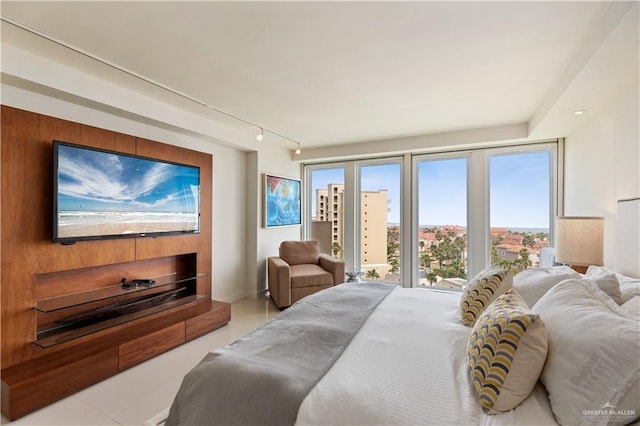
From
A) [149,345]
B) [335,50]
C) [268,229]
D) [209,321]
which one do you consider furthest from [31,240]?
[268,229]

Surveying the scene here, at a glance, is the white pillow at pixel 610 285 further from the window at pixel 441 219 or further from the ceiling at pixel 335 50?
the window at pixel 441 219

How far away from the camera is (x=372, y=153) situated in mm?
4785

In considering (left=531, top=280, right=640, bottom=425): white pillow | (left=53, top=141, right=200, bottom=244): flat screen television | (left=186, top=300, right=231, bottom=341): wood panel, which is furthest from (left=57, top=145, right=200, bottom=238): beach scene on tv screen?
(left=531, top=280, right=640, bottom=425): white pillow

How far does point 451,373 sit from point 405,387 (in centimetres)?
24

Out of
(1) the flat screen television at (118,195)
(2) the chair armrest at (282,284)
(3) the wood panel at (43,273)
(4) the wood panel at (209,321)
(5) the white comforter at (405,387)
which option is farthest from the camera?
(2) the chair armrest at (282,284)

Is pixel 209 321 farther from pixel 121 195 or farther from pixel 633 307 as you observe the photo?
pixel 633 307

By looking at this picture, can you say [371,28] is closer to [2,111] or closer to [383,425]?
[383,425]

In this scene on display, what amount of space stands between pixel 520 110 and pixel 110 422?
15.2ft

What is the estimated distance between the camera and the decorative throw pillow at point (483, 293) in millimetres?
1761

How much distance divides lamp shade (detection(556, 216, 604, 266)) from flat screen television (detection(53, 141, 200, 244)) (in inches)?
147

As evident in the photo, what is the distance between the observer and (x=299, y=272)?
4.25m

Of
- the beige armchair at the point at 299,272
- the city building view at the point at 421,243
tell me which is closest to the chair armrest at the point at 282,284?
the beige armchair at the point at 299,272

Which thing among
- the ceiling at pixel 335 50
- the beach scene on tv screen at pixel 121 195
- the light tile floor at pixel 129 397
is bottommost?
the light tile floor at pixel 129 397

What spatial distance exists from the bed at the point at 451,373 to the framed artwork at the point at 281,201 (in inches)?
128
